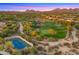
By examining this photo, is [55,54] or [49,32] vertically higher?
[49,32]

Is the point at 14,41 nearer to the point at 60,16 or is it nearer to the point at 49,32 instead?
the point at 49,32

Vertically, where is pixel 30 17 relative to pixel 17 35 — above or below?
above
